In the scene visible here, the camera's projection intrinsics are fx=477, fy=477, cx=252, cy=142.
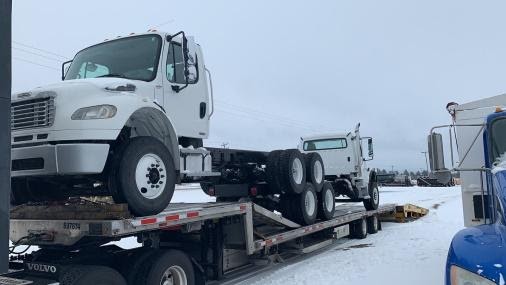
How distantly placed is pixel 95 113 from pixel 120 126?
0.28 m

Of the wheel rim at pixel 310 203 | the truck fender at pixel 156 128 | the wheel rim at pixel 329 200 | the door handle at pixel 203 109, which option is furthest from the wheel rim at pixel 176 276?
the wheel rim at pixel 329 200

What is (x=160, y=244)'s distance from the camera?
21.4 feet

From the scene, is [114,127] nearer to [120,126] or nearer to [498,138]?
[120,126]

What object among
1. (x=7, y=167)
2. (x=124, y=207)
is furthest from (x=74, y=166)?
(x=7, y=167)

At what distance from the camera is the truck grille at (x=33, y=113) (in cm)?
478

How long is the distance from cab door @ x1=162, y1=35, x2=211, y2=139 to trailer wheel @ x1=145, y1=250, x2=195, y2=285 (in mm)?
1764

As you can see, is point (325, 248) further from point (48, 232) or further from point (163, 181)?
point (48, 232)

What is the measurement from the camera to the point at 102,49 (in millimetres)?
6520

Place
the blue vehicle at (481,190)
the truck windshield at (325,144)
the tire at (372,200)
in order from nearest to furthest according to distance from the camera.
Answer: the blue vehicle at (481,190) → the truck windshield at (325,144) → the tire at (372,200)

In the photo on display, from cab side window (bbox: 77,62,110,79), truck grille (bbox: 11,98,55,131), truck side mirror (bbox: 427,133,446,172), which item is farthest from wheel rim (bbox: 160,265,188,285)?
truck side mirror (bbox: 427,133,446,172)

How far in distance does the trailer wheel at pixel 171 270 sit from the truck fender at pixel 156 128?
1064 millimetres

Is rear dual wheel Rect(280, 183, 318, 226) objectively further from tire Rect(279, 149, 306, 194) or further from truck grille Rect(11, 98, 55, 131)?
truck grille Rect(11, 98, 55, 131)

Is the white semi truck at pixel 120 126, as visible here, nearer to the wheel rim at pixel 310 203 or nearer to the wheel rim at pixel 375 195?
the wheel rim at pixel 310 203

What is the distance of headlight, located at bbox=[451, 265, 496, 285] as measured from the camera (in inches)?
116
